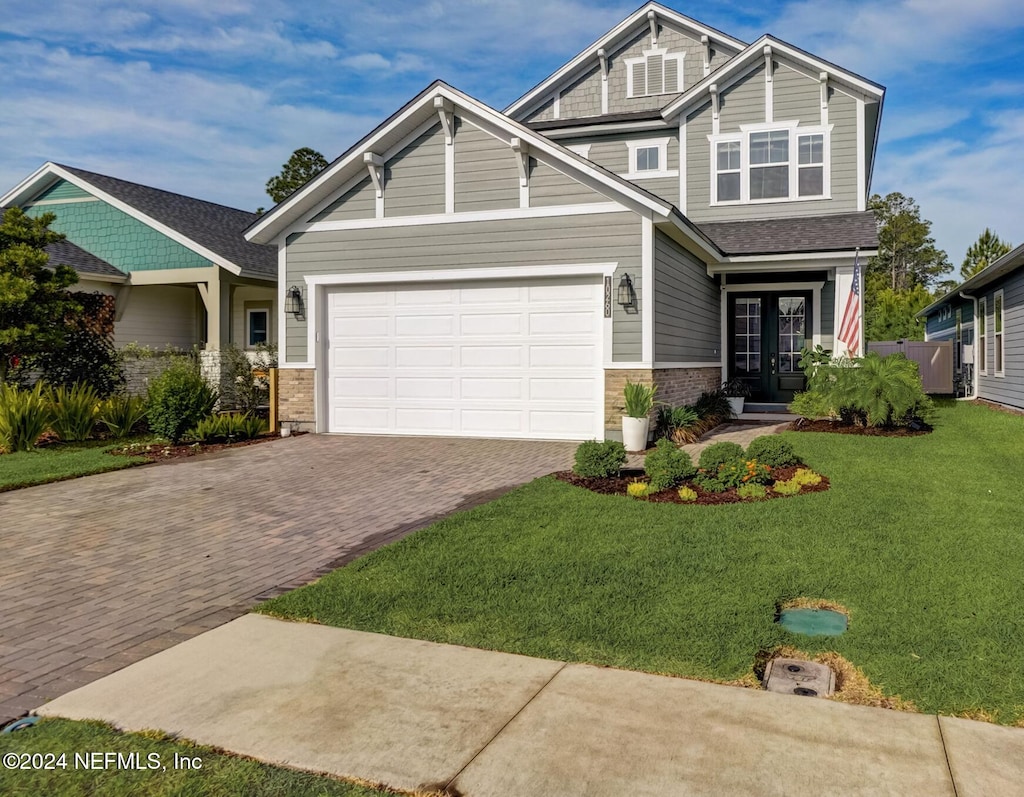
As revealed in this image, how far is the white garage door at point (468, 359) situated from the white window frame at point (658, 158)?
773 centimetres

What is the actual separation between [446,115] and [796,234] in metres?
7.69

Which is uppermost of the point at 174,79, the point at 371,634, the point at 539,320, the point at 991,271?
the point at 174,79

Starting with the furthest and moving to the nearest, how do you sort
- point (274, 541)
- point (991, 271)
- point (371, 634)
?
point (991, 271), point (274, 541), point (371, 634)

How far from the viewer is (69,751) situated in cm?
286

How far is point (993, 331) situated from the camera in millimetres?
18312

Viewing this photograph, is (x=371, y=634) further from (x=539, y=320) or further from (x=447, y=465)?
(x=539, y=320)

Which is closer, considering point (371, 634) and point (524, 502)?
point (371, 634)

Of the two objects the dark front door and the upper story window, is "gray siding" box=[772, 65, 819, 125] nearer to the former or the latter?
the upper story window

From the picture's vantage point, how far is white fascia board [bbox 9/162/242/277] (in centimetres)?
1714

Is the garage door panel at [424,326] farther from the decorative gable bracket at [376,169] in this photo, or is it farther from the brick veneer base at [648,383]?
the brick veneer base at [648,383]

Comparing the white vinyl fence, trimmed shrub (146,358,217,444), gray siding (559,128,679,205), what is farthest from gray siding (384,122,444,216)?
the white vinyl fence

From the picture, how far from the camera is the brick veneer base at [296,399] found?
526 inches

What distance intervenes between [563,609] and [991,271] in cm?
1573

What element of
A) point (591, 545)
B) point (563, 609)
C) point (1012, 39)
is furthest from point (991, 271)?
point (563, 609)
